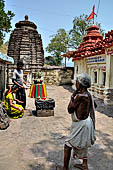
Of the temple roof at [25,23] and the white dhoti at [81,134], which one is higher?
the temple roof at [25,23]

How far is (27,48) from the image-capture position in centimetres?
1502

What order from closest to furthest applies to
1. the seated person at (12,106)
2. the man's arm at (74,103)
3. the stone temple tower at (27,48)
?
the man's arm at (74,103) < the seated person at (12,106) < the stone temple tower at (27,48)

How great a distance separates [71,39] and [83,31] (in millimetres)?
2374

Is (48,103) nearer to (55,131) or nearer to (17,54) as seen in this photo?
(55,131)

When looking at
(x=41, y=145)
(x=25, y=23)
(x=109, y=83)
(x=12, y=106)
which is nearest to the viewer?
(x=41, y=145)

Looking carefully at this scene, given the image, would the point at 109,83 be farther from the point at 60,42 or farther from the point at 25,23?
the point at 60,42

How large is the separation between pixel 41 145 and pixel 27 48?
42.4ft

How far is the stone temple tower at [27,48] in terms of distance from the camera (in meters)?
14.9

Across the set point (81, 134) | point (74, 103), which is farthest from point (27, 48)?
point (81, 134)

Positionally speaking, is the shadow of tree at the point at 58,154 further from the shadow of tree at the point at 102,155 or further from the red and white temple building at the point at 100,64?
the red and white temple building at the point at 100,64

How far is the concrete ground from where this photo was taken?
2.62m

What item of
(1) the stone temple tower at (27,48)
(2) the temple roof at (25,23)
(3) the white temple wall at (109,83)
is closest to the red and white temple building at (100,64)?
(3) the white temple wall at (109,83)

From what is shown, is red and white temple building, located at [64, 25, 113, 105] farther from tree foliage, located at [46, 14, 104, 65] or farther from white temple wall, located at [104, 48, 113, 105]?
tree foliage, located at [46, 14, 104, 65]

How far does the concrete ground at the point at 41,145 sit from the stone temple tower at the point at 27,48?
10.6 meters
